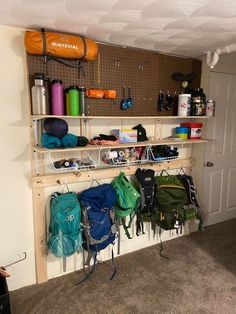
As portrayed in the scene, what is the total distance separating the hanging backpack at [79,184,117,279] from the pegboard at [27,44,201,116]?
2.37 feet

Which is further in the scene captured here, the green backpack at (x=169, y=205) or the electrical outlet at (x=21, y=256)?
the green backpack at (x=169, y=205)

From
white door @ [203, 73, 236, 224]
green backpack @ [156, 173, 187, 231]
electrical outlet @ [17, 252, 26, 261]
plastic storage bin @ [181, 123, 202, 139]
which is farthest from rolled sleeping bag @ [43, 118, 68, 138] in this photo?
white door @ [203, 73, 236, 224]

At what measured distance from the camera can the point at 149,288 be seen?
2203 millimetres

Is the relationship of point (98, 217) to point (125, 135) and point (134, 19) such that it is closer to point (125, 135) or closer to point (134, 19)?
point (125, 135)

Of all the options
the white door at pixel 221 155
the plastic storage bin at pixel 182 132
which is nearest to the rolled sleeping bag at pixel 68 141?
the plastic storage bin at pixel 182 132

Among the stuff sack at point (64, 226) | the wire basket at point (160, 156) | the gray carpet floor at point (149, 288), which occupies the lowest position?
the gray carpet floor at point (149, 288)

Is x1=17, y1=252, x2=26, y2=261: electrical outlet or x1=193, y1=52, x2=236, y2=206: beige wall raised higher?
x1=193, y1=52, x2=236, y2=206: beige wall

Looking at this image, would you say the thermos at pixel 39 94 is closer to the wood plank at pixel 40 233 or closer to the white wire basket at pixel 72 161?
the white wire basket at pixel 72 161

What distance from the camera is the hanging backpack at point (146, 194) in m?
2.51

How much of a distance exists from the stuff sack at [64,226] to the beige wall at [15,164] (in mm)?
225

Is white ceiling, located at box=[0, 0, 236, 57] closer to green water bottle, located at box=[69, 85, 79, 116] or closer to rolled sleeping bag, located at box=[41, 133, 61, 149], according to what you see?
green water bottle, located at box=[69, 85, 79, 116]

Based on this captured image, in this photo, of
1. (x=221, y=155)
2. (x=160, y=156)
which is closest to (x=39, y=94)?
(x=160, y=156)

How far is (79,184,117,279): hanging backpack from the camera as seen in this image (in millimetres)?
2174

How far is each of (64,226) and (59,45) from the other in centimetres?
142
